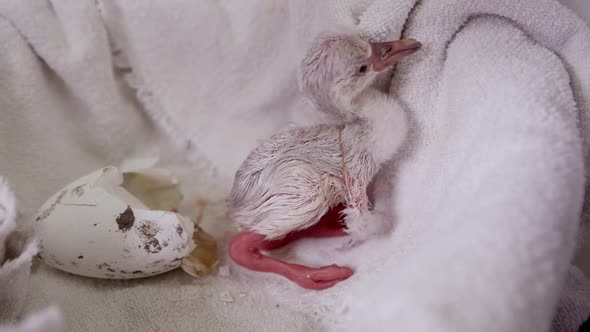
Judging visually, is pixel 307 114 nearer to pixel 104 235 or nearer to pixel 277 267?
pixel 277 267


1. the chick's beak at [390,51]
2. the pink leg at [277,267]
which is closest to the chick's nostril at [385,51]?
the chick's beak at [390,51]

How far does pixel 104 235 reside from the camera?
0.65 meters

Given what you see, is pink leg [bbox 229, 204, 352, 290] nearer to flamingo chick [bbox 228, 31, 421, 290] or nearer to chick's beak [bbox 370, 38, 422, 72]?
flamingo chick [bbox 228, 31, 421, 290]

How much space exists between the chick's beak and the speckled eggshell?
1.12ft

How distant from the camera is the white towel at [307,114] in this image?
446mm

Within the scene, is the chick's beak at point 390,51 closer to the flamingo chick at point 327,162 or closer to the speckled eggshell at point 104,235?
the flamingo chick at point 327,162

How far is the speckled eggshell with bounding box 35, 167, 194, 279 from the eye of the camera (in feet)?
2.13

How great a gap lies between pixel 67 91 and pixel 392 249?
1.98 ft

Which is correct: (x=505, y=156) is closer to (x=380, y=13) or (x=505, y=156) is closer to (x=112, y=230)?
(x=380, y=13)

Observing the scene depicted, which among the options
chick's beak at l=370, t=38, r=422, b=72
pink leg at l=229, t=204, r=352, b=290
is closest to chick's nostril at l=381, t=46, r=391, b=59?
chick's beak at l=370, t=38, r=422, b=72

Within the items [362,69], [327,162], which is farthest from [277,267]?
[362,69]

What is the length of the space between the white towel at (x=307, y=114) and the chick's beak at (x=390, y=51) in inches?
1.4

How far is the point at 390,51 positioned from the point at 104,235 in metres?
0.43

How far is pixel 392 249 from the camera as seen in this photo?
0.67m
